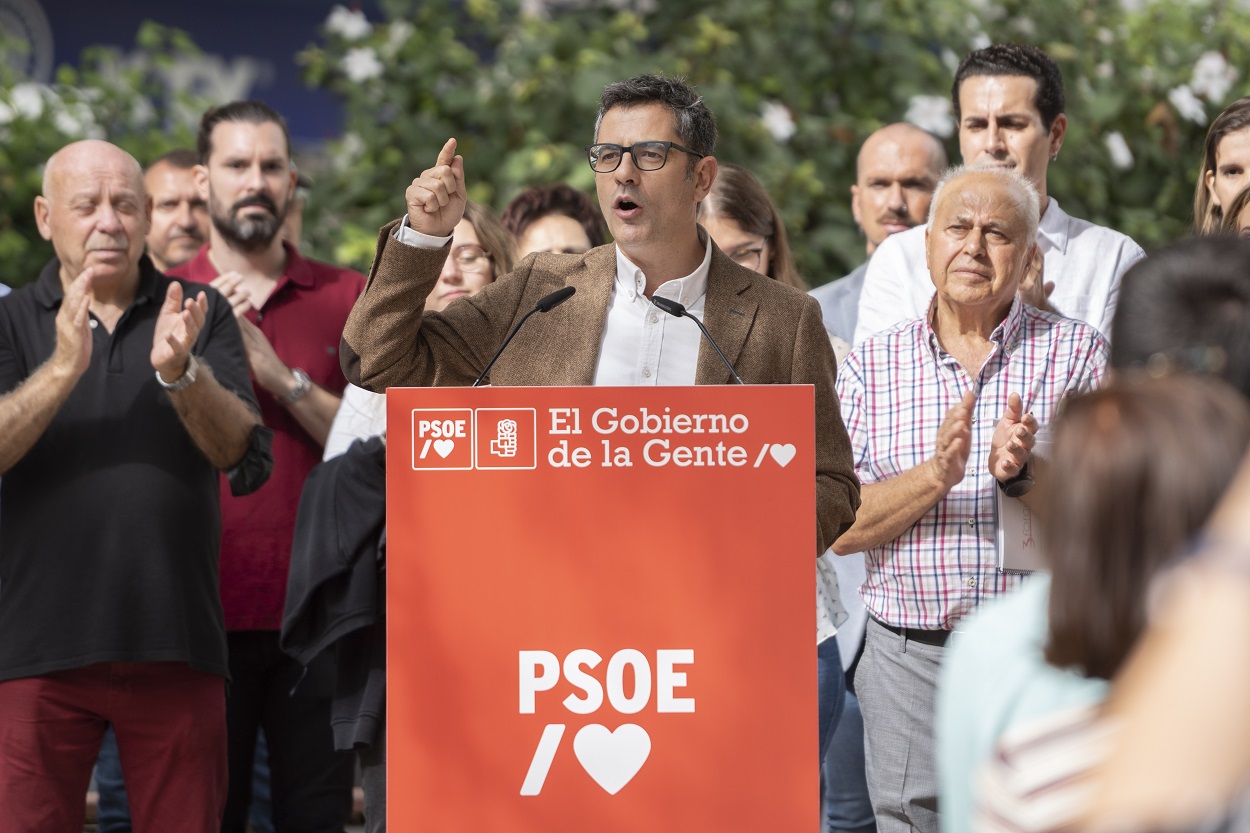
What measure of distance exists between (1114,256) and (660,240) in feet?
5.21

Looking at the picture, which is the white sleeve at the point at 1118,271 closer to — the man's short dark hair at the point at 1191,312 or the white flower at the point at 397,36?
the man's short dark hair at the point at 1191,312

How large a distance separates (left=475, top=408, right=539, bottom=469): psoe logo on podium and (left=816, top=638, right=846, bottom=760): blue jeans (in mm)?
1438

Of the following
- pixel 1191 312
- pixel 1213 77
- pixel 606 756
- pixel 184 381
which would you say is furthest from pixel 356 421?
pixel 1213 77

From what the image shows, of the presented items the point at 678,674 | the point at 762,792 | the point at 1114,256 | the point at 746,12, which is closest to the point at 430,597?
the point at 678,674

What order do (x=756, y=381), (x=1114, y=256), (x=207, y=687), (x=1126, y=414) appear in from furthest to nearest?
(x=1114, y=256) < (x=207, y=687) < (x=756, y=381) < (x=1126, y=414)

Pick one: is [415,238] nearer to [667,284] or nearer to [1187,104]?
[667,284]

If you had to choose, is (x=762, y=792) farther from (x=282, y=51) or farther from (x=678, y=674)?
(x=282, y=51)

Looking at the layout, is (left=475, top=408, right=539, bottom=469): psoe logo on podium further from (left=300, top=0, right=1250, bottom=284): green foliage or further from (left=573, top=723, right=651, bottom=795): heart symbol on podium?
(left=300, top=0, right=1250, bottom=284): green foliage

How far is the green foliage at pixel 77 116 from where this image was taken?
251 inches

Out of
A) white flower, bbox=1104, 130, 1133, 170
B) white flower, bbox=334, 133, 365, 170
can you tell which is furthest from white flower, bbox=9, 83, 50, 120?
white flower, bbox=1104, 130, 1133, 170

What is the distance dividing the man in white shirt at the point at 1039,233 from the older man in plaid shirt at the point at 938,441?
32 cm

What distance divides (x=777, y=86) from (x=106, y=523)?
13.0 feet

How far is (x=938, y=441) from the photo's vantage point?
3.66m

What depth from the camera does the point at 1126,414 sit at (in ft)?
5.65
